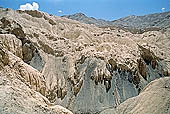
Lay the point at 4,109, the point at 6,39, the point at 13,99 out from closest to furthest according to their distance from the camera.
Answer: the point at 4,109, the point at 13,99, the point at 6,39

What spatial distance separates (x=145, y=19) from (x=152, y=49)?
140 metres

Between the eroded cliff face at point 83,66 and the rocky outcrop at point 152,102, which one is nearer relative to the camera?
the rocky outcrop at point 152,102

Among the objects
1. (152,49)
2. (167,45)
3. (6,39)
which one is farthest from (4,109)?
(167,45)

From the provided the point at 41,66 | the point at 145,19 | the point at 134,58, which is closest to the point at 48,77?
the point at 41,66

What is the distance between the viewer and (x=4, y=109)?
7680 millimetres

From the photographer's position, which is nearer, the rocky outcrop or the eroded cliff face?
the rocky outcrop


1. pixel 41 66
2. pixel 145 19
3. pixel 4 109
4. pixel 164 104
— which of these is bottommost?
pixel 164 104

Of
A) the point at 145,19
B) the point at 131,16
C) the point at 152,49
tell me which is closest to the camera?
the point at 152,49

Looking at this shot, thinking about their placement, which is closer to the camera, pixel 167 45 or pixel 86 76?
pixel 86 76

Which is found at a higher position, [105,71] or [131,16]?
[131,16]

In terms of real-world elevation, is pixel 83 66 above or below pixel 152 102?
above

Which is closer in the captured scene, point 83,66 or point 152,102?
point 152,102

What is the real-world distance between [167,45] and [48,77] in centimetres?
2751

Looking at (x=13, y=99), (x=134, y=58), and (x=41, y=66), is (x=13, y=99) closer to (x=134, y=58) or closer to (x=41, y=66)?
(x=41, y=66)
